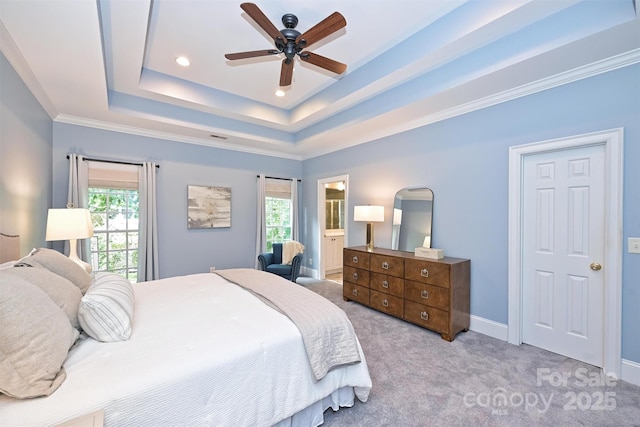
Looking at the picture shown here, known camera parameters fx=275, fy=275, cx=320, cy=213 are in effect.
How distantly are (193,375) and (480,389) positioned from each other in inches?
79.3

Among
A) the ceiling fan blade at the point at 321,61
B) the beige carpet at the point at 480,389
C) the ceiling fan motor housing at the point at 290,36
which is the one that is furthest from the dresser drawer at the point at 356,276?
the ceiling fan motor housing at the point at 290,36

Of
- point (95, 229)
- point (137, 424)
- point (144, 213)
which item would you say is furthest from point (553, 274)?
point (95, 229)

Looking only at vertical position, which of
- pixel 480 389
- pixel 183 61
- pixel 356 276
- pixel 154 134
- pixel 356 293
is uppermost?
pixel 183 61

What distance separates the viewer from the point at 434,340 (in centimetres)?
282

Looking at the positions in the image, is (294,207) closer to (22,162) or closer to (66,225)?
(66,225)

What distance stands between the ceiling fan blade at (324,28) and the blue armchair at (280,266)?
3.14 metres

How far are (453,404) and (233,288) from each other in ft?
6.10

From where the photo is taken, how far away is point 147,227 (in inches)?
159

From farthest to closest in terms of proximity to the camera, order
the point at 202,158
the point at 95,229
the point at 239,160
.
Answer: the point at 239,160 → the point at 202,158 → the point at 95,229

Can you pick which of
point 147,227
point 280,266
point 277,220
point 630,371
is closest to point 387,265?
point 280,266

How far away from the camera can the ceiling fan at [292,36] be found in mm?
1927

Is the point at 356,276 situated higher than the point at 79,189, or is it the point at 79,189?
the point at 79,189

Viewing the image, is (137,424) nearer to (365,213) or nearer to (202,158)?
(365,213)

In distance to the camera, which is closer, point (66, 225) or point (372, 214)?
point (66, 225)
